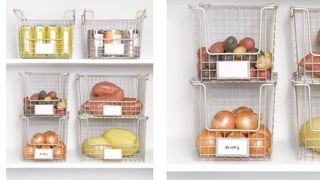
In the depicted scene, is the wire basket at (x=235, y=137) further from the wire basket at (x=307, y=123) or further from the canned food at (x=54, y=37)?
the canned food at (x=54, y=37)

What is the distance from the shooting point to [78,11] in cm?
202

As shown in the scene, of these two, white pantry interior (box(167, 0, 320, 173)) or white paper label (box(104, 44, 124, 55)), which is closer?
white paper label (box(104, 44, 124, 55))

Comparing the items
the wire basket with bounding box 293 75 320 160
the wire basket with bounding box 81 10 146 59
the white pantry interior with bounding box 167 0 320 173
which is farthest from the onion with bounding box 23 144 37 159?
the wire basket with bounding box 293 75 320 160

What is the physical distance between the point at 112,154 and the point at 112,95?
21cm

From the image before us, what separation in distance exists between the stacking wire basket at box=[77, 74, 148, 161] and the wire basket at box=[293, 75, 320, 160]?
0.51 metres

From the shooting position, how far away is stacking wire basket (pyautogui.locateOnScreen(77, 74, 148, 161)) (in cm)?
182

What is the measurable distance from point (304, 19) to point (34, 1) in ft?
3.16

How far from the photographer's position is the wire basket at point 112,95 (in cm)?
182

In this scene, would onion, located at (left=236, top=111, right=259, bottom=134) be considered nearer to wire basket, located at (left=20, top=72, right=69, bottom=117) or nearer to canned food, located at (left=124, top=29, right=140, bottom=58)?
canned food, located at (left=124, top=29, right=140, bottom=58)

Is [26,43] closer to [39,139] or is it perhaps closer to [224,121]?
[39,139]

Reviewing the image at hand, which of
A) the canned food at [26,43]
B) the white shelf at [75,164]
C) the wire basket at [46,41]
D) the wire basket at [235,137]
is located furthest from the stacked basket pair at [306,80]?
the canned food at [26,43]

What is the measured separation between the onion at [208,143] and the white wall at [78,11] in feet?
1.41

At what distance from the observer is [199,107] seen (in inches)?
78.2

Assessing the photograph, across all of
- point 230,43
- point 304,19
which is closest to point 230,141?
point 230,43
